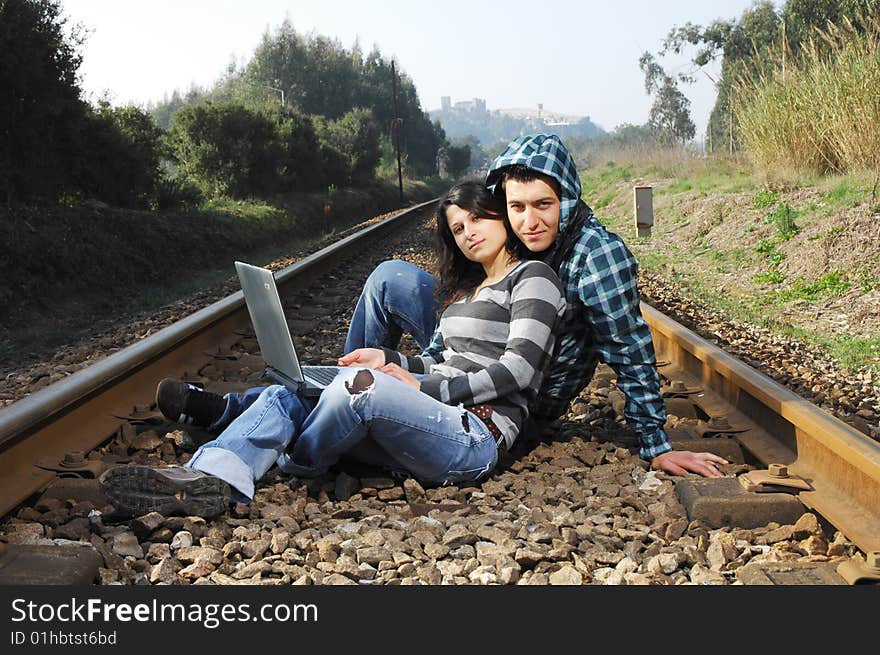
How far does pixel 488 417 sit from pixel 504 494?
0.26 metres

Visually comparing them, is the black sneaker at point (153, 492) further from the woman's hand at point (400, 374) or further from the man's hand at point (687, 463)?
the man's hand at point (687, 463)

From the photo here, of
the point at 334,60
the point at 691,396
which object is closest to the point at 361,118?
the point at 334,60

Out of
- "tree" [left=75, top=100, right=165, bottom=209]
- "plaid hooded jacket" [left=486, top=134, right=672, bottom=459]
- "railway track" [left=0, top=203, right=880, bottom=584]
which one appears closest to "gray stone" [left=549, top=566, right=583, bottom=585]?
"railway track" [left=0, top=203, right=880, bottom=584]

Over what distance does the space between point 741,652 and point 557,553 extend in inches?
22.5

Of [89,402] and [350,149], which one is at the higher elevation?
[350,149]

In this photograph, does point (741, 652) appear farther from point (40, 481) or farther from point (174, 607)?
point (40, 481)

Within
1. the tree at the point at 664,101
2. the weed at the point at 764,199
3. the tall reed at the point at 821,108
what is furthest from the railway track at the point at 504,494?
the tree at the point at 664,101

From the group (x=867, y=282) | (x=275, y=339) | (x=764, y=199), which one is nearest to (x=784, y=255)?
(x=867, y=282)

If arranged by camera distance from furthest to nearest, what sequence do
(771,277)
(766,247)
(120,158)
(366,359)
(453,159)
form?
(453,159) < (120,158) < (766,247) < (771,277) < (366,359)

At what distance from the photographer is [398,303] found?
389 centimetres

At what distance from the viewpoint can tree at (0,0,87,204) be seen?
1080cm

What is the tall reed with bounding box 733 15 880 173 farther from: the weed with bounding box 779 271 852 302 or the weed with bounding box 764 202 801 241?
the weed with bounding box 779 271 852 302

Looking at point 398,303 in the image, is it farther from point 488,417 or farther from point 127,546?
point 127,546

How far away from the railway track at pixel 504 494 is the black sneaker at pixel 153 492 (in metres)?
0.07
